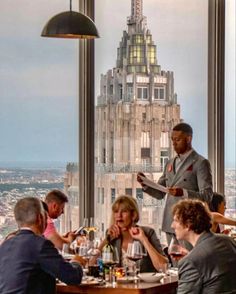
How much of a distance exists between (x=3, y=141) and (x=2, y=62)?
0.62 meters

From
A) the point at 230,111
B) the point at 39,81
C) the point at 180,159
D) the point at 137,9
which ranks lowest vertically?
the point at 180,159

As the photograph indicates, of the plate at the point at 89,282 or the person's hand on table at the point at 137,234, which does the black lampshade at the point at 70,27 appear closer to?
the person's hand on table at the point at 137,234

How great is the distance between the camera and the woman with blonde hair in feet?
18.5

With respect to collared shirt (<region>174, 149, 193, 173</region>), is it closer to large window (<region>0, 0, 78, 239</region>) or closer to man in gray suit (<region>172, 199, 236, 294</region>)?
large window (<region>0, 0, 78, 239</region>)

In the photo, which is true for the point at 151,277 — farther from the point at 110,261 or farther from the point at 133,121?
the point at 133,121

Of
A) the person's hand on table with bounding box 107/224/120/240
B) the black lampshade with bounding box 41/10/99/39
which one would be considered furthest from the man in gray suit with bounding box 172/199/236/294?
the black lampshade with bounding box 41/10/99/39

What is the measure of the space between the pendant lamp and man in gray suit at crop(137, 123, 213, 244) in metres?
1.38

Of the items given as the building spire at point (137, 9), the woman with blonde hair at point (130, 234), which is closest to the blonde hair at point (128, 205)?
the woman with blonde hair at point (130, 234)

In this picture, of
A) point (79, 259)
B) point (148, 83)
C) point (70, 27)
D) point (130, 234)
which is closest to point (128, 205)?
point (130, 234)

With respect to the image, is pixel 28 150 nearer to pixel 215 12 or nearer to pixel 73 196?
pixel 73 196

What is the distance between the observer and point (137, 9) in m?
7.63

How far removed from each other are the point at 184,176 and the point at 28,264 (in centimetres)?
261

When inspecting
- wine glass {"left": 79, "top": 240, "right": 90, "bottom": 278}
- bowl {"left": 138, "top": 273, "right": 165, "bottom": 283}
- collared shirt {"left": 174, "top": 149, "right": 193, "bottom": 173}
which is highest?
collared shirt {"left": 174, "top": 149, "right": 193, "bottom": 173}

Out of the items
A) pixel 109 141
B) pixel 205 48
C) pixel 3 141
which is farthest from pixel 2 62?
pixel 205 48
